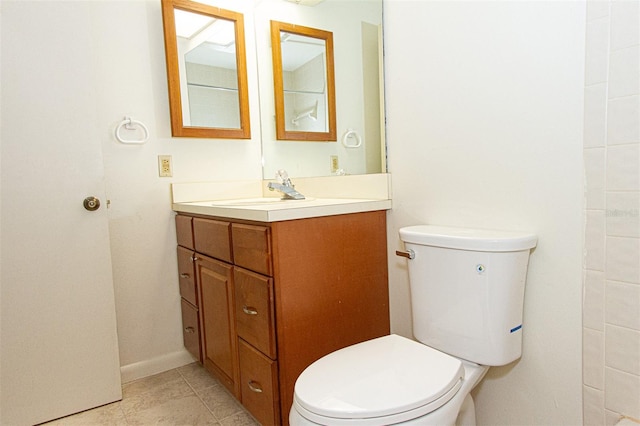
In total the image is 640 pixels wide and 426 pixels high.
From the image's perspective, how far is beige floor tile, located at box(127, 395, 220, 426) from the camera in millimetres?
1539

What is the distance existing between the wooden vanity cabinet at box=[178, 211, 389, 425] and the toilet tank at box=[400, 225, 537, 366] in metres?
0.29

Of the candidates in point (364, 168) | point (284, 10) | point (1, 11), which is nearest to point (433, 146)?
point (364, 168)

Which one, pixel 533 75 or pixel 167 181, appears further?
pixel 167 181

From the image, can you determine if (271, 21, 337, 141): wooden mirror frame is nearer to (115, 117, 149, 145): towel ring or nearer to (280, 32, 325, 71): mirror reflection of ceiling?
(280, 32, 325, 71): mirror reflection of ceiling

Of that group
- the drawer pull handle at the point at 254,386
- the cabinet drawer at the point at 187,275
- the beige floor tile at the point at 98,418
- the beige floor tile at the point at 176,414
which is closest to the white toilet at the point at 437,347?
the drawer pull handle at the point at 254,386

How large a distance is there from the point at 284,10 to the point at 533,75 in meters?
1.44

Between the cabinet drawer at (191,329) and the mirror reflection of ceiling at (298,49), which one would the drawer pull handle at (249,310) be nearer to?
the cabinet drawer at (191,329)

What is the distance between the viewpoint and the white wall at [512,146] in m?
1.01

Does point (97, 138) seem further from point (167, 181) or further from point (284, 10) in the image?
point (284, 10)

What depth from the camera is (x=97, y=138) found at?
5.30 feet

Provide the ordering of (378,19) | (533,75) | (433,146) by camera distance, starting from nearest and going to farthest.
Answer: (533,75) → (433,146) → (378,19)

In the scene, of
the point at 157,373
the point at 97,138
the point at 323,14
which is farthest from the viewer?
the point at 157,373

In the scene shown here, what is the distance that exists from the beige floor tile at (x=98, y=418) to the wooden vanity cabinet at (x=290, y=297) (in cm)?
48

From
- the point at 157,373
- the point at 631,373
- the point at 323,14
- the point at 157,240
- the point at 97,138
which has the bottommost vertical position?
the point at 157,373
